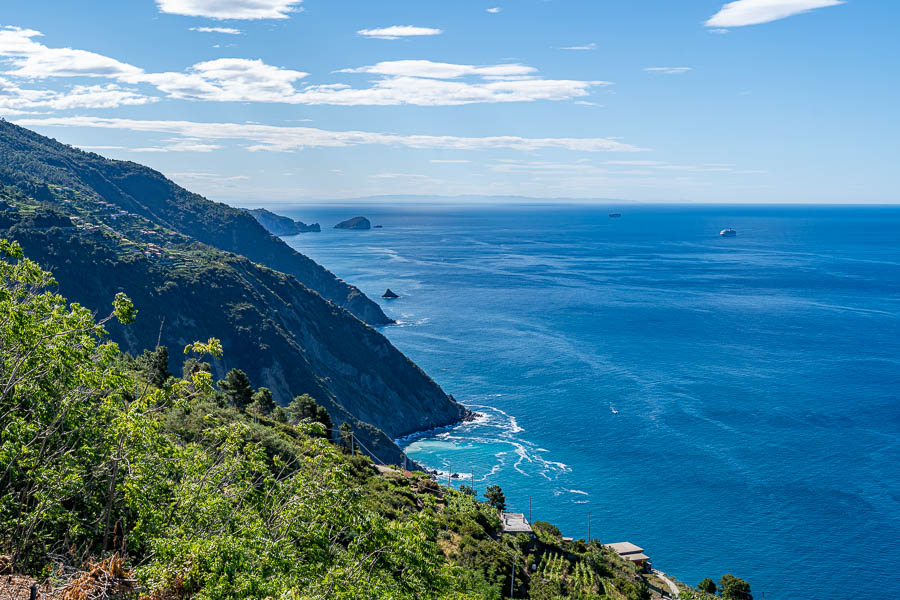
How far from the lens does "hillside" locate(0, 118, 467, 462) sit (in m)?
86.9

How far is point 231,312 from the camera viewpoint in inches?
3816

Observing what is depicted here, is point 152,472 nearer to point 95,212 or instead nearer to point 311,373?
point 311,373

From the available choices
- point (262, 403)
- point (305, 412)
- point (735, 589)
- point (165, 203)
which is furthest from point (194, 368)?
point (165, 203)

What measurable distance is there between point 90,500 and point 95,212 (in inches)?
5079

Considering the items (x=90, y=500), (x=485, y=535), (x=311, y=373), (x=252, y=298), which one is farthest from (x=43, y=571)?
(x=252, y=298)

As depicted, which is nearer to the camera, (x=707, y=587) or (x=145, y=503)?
(x=145, y=503)

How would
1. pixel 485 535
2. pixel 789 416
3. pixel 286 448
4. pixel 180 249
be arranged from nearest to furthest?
pixel 286 448
pixel 485 535
pixel 789 416
pixel 180 249

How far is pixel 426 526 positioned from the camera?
15.1m

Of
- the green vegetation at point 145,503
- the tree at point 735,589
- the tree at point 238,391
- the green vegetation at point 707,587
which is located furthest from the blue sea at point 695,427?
the green vegetation at point 145,503

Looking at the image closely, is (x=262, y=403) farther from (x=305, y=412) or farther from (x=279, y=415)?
(x=305, y=412)

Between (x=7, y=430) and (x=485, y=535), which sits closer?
(x=7, y=430)

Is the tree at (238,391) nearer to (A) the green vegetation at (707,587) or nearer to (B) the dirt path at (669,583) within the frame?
(B) the dirt path at (669,583)

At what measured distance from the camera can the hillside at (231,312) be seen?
285 feet

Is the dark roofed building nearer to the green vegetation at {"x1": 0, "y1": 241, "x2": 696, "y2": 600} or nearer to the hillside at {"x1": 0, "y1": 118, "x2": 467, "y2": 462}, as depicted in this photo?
the hillside at {"x1": 0, "y1": 118, "x2": 467, "y2": 462}
